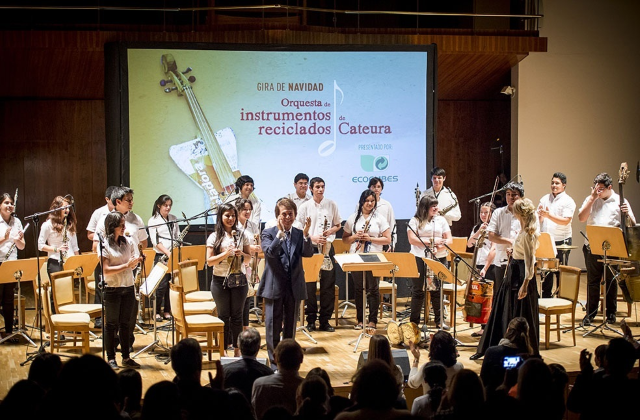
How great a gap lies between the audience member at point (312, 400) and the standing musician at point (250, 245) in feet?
10.7

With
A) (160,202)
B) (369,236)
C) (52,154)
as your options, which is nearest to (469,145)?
(369,236)

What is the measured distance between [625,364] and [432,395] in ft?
3.29

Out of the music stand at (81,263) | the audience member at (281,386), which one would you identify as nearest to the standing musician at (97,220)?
the music stand at (81,263)

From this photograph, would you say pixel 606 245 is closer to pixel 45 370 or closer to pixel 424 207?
pixel 424 207

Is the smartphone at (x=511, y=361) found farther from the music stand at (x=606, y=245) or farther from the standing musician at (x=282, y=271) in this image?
the music stand at (x=606, y=245)

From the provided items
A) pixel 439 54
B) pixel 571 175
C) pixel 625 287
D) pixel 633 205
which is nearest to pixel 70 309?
pixel 625 287

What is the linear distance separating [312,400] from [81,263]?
16.3 feet

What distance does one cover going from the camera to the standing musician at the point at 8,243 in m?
7.95

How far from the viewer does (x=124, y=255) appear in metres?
6.57

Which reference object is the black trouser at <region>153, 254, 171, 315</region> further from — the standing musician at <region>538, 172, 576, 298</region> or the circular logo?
the standing musician at <region>538, 172, 576, 298</region>

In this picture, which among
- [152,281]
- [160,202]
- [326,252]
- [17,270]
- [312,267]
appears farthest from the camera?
[160,202]

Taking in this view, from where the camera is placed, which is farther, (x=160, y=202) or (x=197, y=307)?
(x=160, y=202)

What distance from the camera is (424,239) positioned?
8.05 m

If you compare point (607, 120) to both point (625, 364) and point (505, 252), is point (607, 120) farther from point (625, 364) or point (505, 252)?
point (625, 364)
